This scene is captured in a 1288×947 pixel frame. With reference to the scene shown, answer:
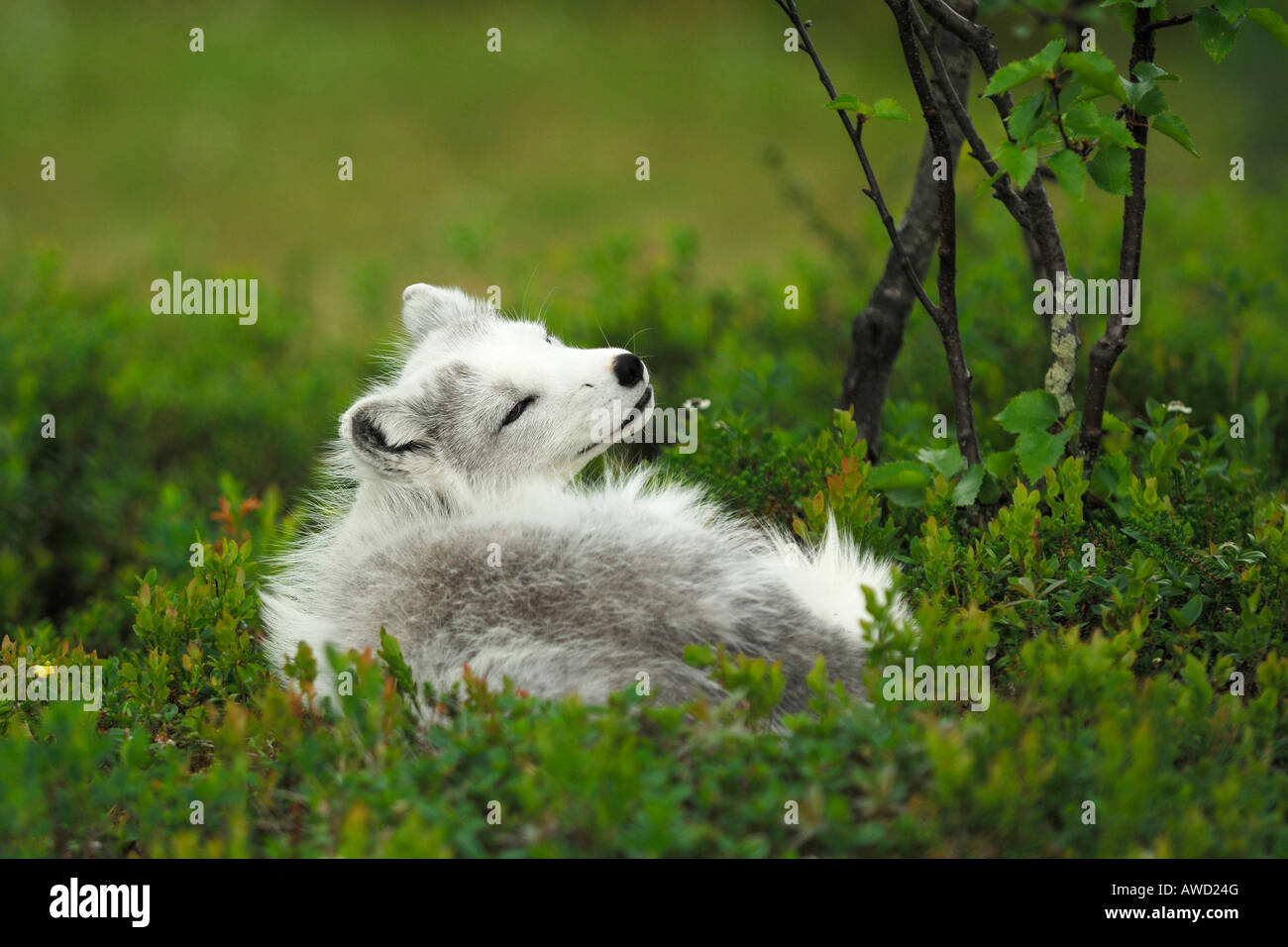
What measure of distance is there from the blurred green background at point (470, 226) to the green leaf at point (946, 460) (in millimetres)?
644

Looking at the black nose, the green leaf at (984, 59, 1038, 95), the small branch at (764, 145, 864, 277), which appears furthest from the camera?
the small branch at (764, 145, 864, 277)

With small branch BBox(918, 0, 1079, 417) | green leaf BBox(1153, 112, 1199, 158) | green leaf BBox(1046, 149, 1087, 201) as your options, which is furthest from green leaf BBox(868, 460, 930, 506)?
green leaf BBox(1153, 112, 1199, 158)

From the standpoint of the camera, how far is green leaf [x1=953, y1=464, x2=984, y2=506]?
4.98 m

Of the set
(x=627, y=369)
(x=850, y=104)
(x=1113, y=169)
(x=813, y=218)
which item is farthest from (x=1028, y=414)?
(x=813, y=218)

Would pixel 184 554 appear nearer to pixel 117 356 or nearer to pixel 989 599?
pixel 117 356

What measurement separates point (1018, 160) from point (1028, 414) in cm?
114

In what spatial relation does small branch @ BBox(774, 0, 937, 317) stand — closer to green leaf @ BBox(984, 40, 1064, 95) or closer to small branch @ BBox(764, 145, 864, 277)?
green leaf @ BBox(984, 40, 1064, 95)

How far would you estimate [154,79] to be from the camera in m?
20.5

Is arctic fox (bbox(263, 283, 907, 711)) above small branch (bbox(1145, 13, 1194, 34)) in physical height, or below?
below

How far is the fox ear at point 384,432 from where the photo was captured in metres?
4.99

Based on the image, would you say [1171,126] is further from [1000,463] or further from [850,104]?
[1000,463]

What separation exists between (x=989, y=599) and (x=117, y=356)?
6786 millimetres

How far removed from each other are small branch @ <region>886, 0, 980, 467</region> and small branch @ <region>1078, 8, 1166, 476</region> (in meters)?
0.46
